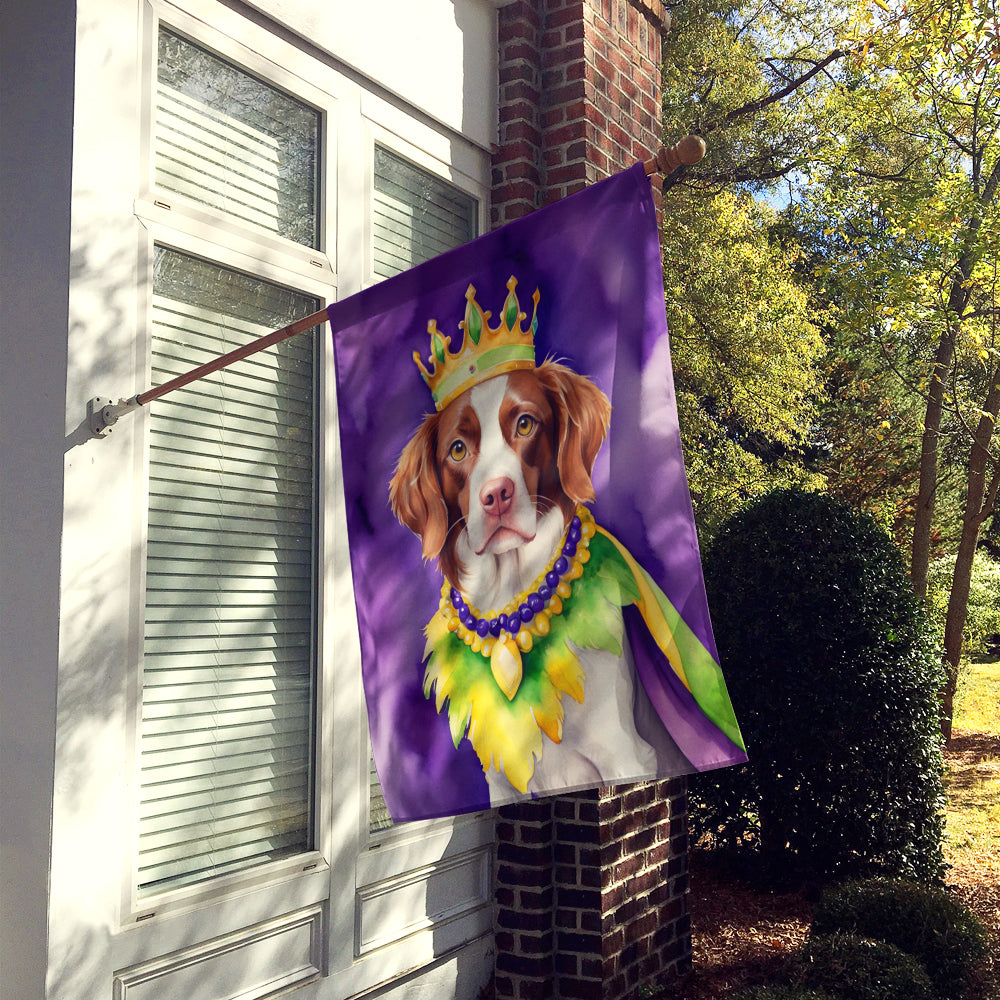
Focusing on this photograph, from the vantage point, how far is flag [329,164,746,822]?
237cm

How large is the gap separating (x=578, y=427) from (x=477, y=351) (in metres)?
0.34

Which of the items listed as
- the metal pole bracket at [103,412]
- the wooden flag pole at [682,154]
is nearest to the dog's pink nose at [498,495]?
the wooden flag pole at [682,154]

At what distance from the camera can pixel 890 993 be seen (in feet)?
13.2

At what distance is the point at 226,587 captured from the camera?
3.30 meters

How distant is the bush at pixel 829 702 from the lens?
19.3 feet

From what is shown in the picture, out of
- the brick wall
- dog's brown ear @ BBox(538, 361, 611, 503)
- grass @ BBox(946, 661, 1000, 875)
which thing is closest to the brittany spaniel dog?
dog's brown ear @ BBox(538, 361, 611, 503)

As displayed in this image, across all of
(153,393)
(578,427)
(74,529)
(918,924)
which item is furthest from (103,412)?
(918,924)

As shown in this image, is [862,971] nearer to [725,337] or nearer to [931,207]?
[931,207]

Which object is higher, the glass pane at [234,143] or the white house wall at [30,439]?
the glass pane at [234,143]

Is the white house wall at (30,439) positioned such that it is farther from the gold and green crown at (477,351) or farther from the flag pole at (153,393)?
the gold and green crown at (477,351)

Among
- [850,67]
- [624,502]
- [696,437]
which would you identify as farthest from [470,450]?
[696,437]

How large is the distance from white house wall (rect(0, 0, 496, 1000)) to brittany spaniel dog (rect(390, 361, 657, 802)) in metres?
0.93

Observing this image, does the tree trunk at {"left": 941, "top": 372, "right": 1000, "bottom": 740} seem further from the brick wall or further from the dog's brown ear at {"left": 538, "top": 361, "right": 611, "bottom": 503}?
the dog's brown ear at {"left": 538, "top": 361, "right": 611, "bottom": 503}

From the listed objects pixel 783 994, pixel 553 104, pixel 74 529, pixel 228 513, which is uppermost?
pixel 553 104
